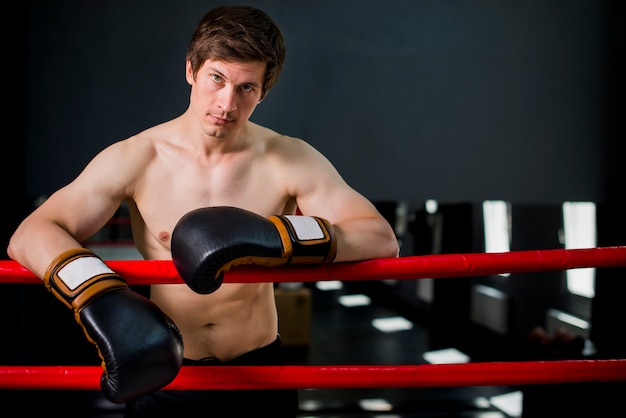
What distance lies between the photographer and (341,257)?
3.54 feet

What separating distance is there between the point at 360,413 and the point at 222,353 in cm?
207

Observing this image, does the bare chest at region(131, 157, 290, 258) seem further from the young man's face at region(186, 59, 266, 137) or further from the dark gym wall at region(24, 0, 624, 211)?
the dark gym wall at region(24, 0, 624, 211)

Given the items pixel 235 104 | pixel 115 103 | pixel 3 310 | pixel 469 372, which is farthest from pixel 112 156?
pixel 3 310

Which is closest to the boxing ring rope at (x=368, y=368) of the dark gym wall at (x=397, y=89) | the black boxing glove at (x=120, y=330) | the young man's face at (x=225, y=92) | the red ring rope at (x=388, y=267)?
the red ring rope at (x=388, y=267)

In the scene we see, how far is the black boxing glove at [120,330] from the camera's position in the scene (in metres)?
0.90

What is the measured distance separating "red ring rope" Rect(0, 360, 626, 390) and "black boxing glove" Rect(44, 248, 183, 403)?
23cm

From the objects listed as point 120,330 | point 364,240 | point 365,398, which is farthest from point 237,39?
point 365,398

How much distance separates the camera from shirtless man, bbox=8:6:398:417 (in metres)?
1.07

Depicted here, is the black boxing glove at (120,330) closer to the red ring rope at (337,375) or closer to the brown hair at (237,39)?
the red ring rope at (337,375)

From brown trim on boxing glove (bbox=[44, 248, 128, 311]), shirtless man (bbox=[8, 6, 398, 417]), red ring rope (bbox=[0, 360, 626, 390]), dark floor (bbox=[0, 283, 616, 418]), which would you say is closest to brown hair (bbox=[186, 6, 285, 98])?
shirtless man (bbox=[8, 6, 398, 417])

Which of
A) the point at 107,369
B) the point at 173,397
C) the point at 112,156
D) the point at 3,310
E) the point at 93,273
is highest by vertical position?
the point at 112,156

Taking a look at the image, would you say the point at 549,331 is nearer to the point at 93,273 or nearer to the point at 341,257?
the point at 341,257

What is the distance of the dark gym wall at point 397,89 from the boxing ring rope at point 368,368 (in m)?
1.83

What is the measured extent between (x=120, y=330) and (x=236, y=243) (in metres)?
0.21
